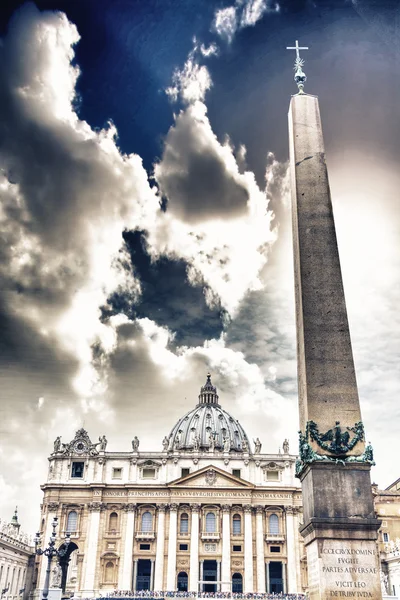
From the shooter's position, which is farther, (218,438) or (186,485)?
(218,438)

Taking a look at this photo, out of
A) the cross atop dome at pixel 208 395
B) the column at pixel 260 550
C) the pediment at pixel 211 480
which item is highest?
the cross atop dome at pixel 208 395

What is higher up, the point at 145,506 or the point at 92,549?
the point at 145,506

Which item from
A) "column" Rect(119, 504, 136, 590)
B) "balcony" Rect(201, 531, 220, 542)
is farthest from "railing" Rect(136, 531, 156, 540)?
"balcony" Rect(201, 531, 220, 542)

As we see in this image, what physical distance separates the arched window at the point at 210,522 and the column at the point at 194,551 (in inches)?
59.6

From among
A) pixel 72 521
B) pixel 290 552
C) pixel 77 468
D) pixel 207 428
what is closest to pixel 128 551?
pixel 72 521

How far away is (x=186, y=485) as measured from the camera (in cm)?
7325

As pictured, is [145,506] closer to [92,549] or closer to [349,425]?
[92,549]

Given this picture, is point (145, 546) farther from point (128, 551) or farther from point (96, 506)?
point (96, 506)

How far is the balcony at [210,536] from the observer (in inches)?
2781

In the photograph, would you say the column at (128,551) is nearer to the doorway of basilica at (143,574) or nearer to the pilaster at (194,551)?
the doorway of basilica at (143,574)

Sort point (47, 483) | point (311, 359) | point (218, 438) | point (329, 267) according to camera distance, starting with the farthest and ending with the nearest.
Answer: point (218, 438) → point (47, 483) → point (329, 267) → point (311, 359)

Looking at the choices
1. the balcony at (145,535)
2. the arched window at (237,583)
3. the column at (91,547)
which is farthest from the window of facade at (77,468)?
the arched window at (237,583)

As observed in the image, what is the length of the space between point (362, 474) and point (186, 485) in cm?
6361

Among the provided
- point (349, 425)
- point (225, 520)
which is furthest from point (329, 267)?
point (225, 520)
